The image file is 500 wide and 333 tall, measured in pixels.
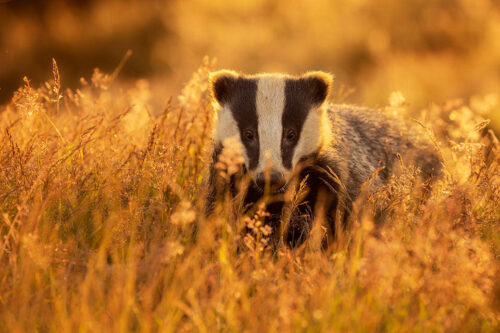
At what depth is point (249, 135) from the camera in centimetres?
307

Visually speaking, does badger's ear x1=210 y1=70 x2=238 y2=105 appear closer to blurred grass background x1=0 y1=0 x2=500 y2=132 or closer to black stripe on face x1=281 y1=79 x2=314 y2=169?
black stripe on face x1=281 y1=79 x2=314 y2=169

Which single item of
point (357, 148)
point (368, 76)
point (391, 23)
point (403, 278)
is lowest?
point (403, 278)

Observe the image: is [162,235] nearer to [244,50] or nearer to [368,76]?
[368,76]

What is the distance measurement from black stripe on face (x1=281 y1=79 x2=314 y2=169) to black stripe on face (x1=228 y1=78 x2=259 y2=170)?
0.14 meters

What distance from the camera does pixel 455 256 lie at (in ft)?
6.58

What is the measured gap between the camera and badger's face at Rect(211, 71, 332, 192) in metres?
2.92

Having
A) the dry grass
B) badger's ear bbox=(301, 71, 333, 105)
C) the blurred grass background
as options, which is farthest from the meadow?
the blurred grass background

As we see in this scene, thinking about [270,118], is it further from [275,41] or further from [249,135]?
[275,41]

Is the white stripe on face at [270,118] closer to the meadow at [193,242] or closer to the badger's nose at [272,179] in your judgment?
the badger's nose at [272,179]

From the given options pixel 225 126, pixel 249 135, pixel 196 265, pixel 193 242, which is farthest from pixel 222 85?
pixel 196 265

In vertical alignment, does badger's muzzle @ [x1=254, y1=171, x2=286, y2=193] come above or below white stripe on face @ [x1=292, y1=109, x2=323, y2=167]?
below

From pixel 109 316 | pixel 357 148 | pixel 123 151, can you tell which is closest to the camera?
pixel 109 316

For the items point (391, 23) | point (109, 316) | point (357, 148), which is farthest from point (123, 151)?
point (391, 23)

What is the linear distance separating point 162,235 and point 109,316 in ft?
2.44
